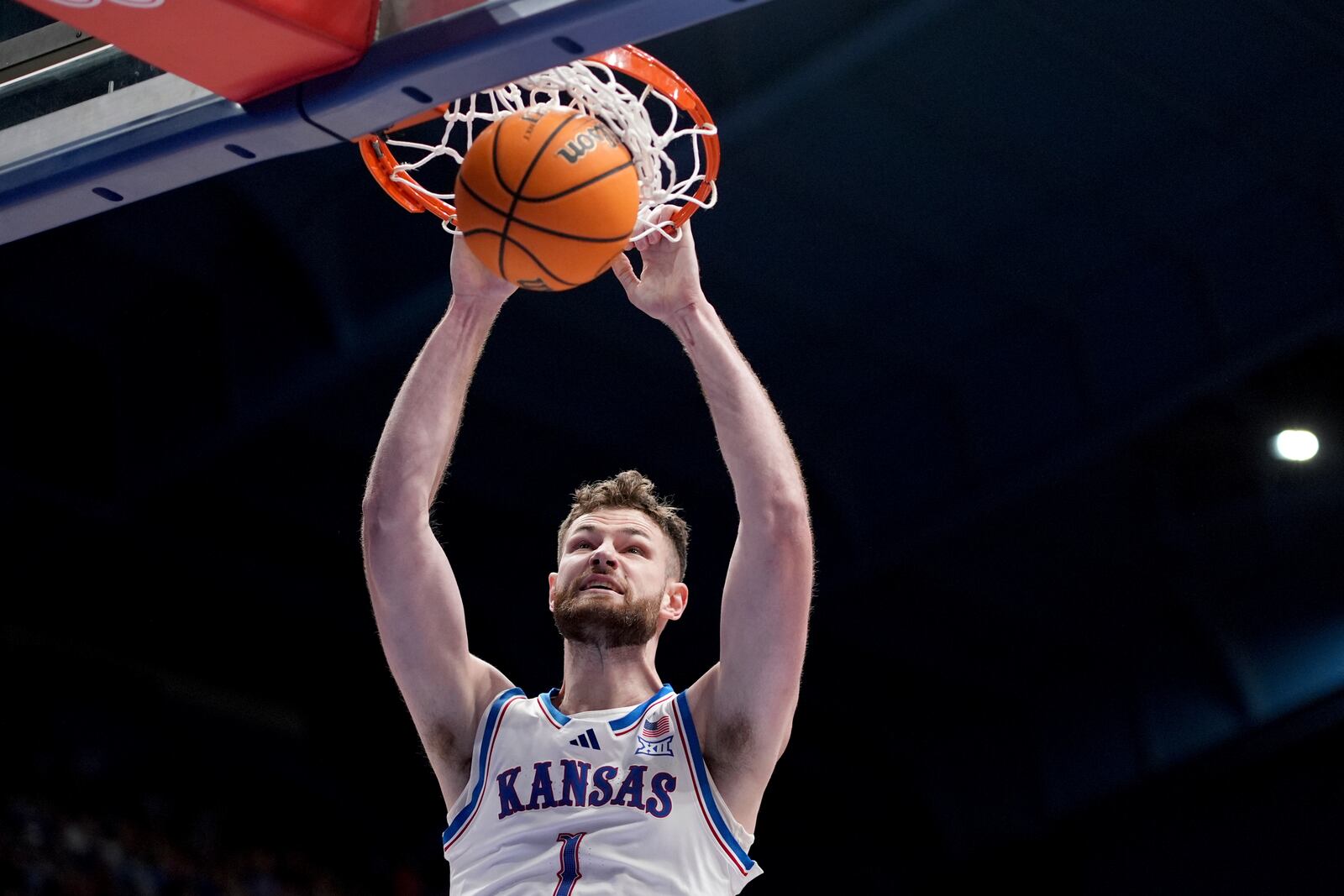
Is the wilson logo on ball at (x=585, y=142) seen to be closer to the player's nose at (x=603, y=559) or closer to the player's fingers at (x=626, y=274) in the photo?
the player's fingers at (x=626, y=274)

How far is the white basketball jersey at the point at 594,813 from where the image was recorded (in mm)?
3307

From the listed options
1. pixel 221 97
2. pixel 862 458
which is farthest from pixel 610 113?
pixel 862 458

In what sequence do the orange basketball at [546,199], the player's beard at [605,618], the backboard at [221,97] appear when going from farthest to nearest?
1. the player's beard at [605,618]
2. the orange basketball at [546,199]
3. the backboard at [221,97]

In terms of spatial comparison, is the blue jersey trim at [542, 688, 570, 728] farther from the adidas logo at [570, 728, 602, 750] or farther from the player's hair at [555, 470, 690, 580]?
the player's hair at [555, 470, 690, 580]

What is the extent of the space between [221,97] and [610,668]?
1.71 meters

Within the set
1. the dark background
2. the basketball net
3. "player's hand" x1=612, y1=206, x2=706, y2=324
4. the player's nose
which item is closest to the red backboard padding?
the basketball net

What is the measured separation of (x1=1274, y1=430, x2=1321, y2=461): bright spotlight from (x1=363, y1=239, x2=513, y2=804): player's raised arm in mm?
10197

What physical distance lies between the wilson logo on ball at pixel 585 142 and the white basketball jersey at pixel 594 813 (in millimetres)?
1350

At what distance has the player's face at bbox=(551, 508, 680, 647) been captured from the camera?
12.4 feet

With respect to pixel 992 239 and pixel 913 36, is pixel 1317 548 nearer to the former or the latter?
pixel 992 239

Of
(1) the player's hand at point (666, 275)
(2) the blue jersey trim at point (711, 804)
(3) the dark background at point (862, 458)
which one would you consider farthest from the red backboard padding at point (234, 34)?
(3) the dark background at point (862, 458)

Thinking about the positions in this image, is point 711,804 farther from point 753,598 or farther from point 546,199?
point 546,199

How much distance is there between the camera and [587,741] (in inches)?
138

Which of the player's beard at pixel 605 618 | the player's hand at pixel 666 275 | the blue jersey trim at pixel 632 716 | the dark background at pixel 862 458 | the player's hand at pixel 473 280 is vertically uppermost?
the dark background at pixel 862 458
